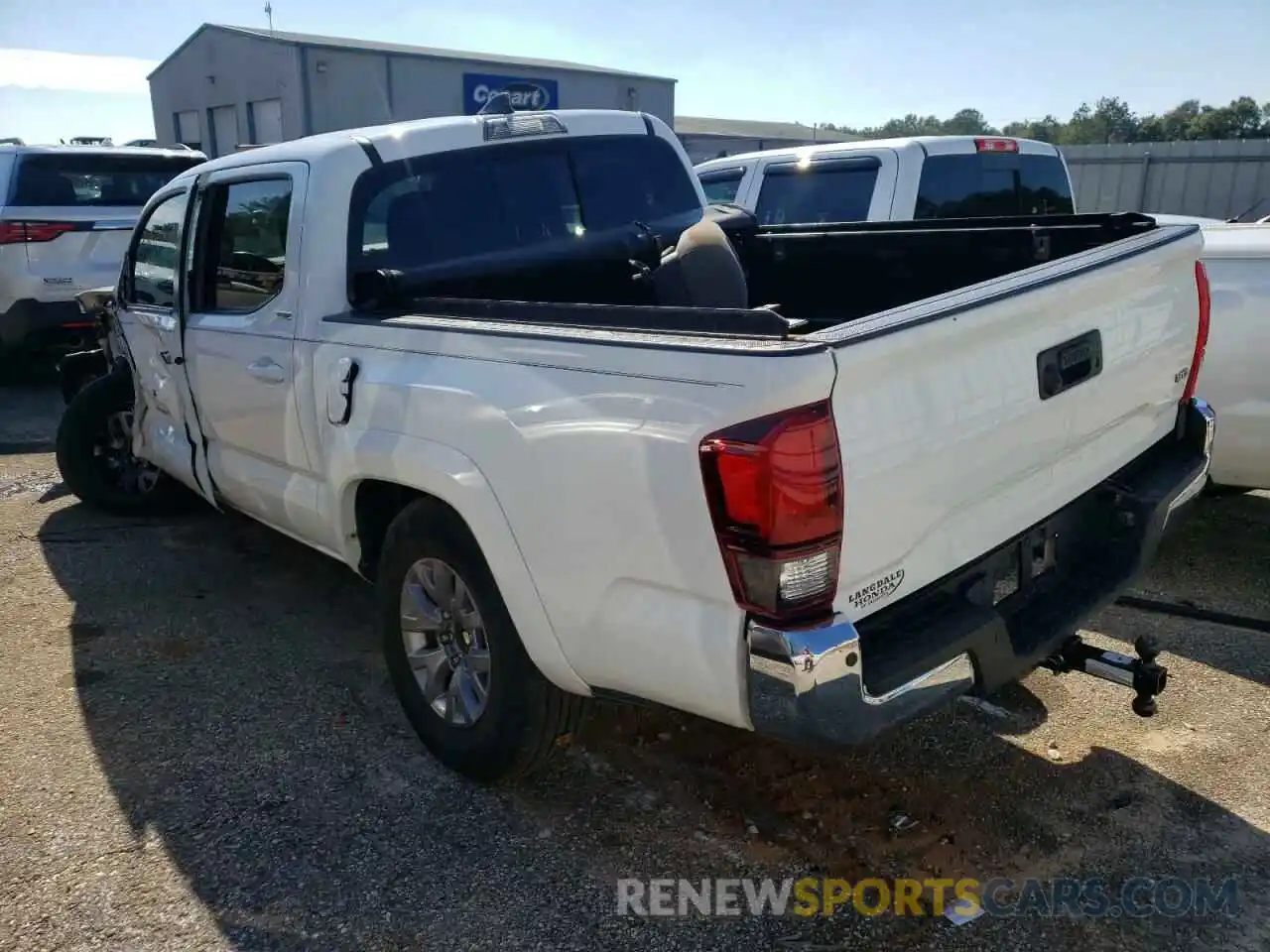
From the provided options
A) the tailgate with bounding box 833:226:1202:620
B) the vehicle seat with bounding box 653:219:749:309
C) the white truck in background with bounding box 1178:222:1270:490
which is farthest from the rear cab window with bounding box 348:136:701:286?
the white truck in background with bounding box 1178:222:1270:490

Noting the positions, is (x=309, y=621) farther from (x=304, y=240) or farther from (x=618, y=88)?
(x=618, y=88)

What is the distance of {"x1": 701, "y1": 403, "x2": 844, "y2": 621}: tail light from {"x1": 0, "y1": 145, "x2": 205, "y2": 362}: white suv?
7.56m

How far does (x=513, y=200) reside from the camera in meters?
3.97

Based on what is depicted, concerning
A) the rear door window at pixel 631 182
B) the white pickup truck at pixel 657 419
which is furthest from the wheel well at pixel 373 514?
the rear door window at pixel 631 182

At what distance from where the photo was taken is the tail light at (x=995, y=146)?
711 centimetres

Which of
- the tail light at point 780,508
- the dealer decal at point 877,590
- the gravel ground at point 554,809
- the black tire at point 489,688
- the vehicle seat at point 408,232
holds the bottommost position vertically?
the gravel ground at point 554,809

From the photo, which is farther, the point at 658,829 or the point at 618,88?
the point at 618,88

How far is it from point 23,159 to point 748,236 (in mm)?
6809

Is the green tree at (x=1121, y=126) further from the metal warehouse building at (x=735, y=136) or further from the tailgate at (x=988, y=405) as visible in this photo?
the tailgate at (x=988, y=405)

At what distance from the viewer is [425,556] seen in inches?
121

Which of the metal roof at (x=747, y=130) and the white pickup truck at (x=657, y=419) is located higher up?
the metal roof at (x=747, y=130)

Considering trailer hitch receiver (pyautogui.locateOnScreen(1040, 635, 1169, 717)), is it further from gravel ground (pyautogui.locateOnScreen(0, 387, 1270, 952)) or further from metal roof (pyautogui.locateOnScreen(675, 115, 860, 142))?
metal roof (pyautogui.locateOnScreen(675, 115, 860, 142))

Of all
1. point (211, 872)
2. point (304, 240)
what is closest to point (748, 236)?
point (304, 240)

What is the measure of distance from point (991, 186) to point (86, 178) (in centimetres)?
723
